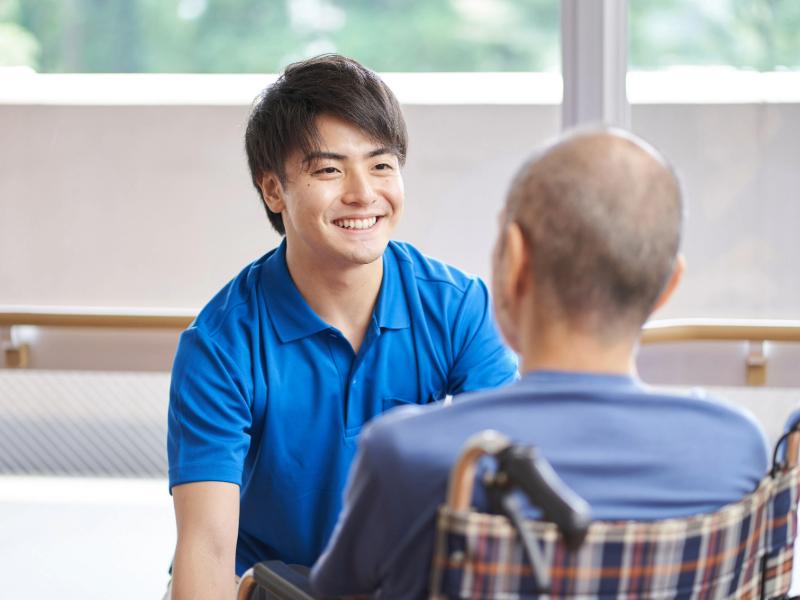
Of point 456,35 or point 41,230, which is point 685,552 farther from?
point 41,230

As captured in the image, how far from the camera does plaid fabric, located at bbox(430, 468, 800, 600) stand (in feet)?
3.23

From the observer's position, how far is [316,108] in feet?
5.82

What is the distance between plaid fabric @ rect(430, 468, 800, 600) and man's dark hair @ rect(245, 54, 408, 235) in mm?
885

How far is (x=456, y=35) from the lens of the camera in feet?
11.6

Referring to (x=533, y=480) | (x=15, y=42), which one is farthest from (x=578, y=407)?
(x=15, y=42)

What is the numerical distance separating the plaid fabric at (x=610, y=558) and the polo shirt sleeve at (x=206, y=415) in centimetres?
69

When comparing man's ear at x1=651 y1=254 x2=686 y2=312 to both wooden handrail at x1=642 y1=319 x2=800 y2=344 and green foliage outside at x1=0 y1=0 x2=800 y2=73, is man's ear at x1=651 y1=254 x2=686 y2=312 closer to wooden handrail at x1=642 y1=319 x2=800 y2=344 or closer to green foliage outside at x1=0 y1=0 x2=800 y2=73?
wooden handrail at x1=642 y1=319 x2=800 y2=344

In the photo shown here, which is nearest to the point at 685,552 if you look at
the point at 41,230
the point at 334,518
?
the point at 334,518

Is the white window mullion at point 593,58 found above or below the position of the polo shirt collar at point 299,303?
above

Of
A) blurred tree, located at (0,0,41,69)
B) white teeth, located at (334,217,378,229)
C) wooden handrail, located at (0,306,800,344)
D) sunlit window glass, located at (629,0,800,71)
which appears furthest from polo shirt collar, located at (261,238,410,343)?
blurred tree, located at (0,0,41,69)

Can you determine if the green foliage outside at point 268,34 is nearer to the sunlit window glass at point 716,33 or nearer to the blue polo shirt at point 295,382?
the sunlit window glass at point 716,33

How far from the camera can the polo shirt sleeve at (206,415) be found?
1636 millimetres

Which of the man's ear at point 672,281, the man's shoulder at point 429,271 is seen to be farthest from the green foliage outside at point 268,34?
the man's ear at point 672,281

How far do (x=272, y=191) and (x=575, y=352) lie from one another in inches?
36.2
